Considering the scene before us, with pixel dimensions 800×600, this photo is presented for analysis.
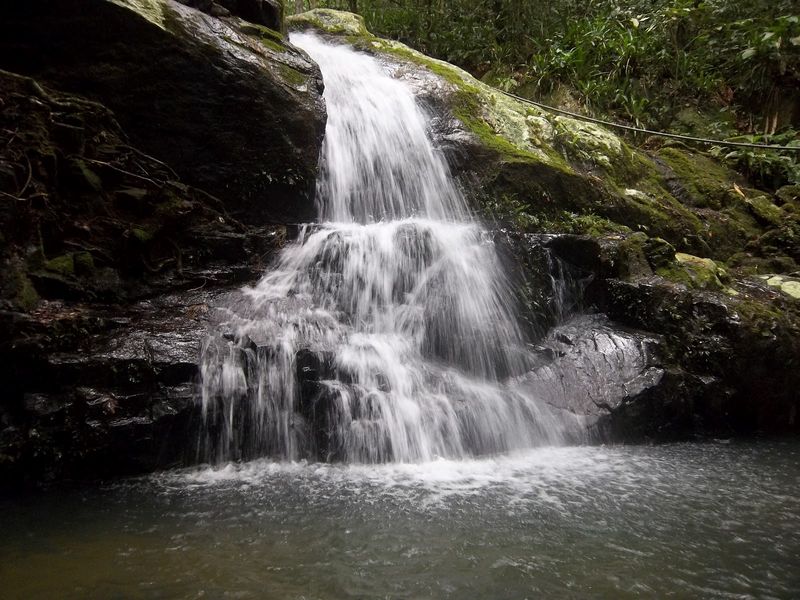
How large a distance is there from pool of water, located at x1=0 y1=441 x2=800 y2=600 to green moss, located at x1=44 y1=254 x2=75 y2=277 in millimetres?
1839

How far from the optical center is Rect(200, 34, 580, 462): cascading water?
4059 mm

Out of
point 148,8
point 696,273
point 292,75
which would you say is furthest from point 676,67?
point 148,8

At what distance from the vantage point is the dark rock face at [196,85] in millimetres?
4840

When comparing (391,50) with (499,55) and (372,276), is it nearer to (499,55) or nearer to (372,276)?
(499,55)

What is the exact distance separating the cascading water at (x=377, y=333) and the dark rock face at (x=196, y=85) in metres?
0.85

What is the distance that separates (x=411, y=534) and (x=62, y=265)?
11.8ft

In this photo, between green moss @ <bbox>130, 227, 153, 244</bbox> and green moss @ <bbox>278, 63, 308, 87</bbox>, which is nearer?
green moss @ <bbox>130, 227, 153, 244</bbox>

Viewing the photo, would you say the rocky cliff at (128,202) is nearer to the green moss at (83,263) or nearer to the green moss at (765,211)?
the green moss at (83,263)

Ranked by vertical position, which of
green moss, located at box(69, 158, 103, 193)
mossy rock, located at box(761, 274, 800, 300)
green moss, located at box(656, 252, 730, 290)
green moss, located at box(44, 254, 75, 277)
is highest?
green moss, located at box(69, 158, 103, 193)

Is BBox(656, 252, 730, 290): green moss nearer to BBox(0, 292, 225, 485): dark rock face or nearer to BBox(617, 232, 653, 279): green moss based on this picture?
BBox(617, 232, 653, 279): green moss

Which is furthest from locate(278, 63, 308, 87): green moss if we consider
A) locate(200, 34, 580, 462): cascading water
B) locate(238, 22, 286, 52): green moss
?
locate(200, 34, 580, 462): cascading water

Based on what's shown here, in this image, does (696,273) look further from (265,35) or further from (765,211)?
(265,35)

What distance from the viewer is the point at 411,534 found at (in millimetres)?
2799

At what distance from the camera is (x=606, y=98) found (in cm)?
1038
